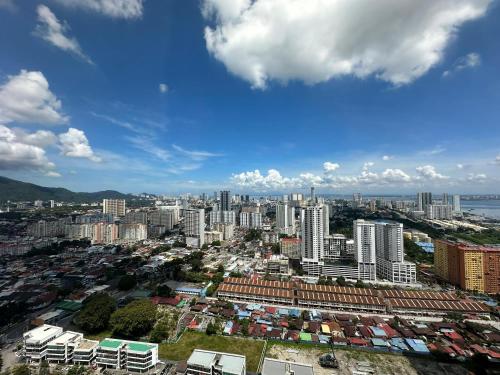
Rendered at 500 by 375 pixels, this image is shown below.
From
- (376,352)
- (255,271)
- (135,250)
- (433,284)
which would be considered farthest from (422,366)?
(135,250)

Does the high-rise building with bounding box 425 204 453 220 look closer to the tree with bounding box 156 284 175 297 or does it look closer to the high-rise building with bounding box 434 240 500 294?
the high-rise building with bounding box 434 240 500 294

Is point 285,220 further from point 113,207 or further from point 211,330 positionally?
point 113,207

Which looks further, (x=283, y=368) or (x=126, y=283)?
(x=126, y=283)

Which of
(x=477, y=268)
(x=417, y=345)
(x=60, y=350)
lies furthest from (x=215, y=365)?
(x=477, y=268)

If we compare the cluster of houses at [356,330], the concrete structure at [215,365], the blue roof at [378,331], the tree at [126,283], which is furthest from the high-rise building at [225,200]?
the concrete structure at [215,365]

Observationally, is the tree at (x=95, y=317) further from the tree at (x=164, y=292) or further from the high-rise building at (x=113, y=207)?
the high-rise building at (x=113, y=207)

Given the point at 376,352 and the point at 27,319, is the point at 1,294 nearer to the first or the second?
the point at 27,319
